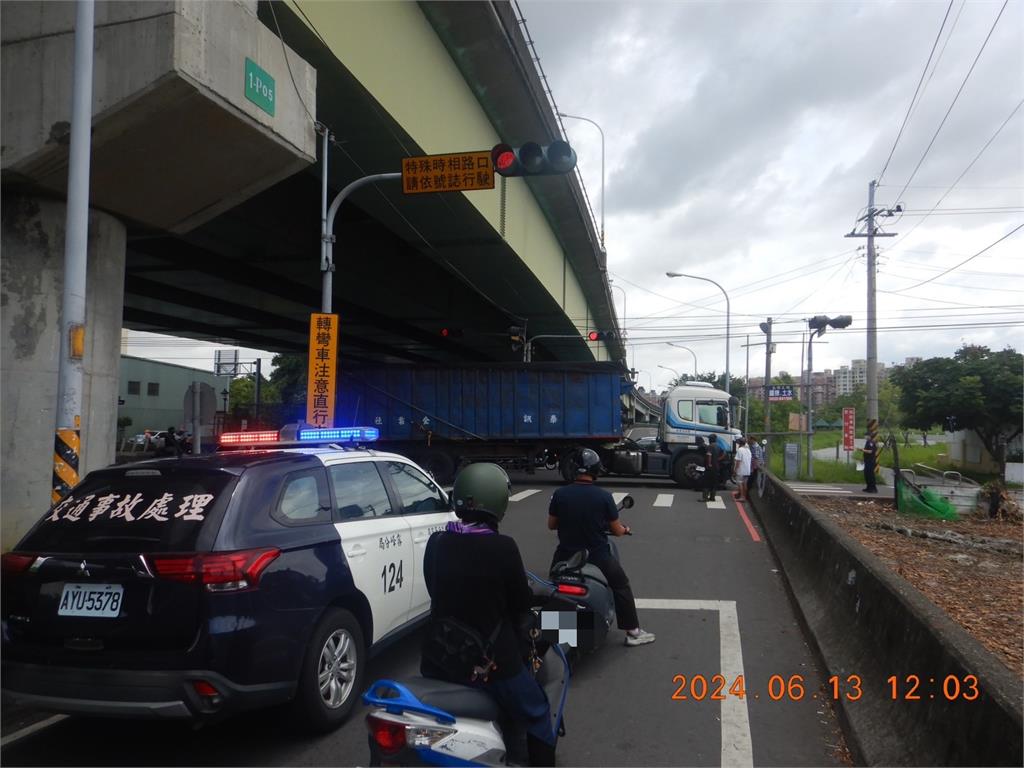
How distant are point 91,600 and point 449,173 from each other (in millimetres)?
7280

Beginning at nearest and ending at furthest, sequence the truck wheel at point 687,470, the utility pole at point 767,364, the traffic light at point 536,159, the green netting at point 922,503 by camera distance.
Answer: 1. the traffic light at point 536,159
2. the green netting at point 922,503
3. the truck wheel at point 687,470
4. the utility pole at point 767,364

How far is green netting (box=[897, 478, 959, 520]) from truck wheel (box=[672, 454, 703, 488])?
6007mm

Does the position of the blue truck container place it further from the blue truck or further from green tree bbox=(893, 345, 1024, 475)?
green tree bbox=(893, 345, 1024, 475)

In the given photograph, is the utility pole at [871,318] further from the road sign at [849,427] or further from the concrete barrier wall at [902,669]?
the concrete barrier wall at [902,669]

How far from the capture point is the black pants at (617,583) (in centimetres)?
570

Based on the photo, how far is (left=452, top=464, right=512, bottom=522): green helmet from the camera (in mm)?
3449

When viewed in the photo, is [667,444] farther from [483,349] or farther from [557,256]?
[483,349]

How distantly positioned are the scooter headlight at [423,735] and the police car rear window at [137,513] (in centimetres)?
169

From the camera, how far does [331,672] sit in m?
4.28

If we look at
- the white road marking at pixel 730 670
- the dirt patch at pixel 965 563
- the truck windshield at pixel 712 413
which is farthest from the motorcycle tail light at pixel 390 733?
the truck windshield at pixel 712 413

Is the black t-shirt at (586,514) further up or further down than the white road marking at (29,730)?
further up

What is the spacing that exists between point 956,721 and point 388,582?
3.30 meters

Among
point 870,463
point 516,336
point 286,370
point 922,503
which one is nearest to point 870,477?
point 870,463

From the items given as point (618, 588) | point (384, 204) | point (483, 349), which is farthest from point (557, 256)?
point (618, 588)
